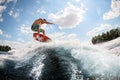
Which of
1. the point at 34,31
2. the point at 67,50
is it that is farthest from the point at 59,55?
the point at 34,31

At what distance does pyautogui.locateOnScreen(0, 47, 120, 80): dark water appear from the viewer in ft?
34.7

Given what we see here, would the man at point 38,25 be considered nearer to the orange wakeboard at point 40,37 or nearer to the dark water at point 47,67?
the orange wakeboard at point 40,37

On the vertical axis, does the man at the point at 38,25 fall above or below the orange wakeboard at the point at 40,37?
above

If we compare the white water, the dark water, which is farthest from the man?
the dark water

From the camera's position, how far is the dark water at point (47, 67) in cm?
1059

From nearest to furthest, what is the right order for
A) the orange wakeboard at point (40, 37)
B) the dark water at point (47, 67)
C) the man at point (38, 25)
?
the dark water at point (47, 67) → the man at point (38, 25) → the orange wakeboard at point (40, 37)

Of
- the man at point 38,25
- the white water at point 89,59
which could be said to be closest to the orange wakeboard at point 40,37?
the man at point 38,25

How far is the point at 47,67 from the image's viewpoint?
37.2 ft

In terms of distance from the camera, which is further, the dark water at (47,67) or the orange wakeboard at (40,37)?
the orange wakeboard at (40,37)

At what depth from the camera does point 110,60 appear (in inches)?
449

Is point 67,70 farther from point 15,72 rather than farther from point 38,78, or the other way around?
point 15,72

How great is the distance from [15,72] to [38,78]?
1.56m

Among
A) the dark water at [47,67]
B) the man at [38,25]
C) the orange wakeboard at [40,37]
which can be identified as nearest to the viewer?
the dark water at [47,67]

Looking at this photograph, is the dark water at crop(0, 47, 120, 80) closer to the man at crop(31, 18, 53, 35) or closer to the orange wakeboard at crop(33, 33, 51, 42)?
the man at crop(31, 18, 53, 35)
